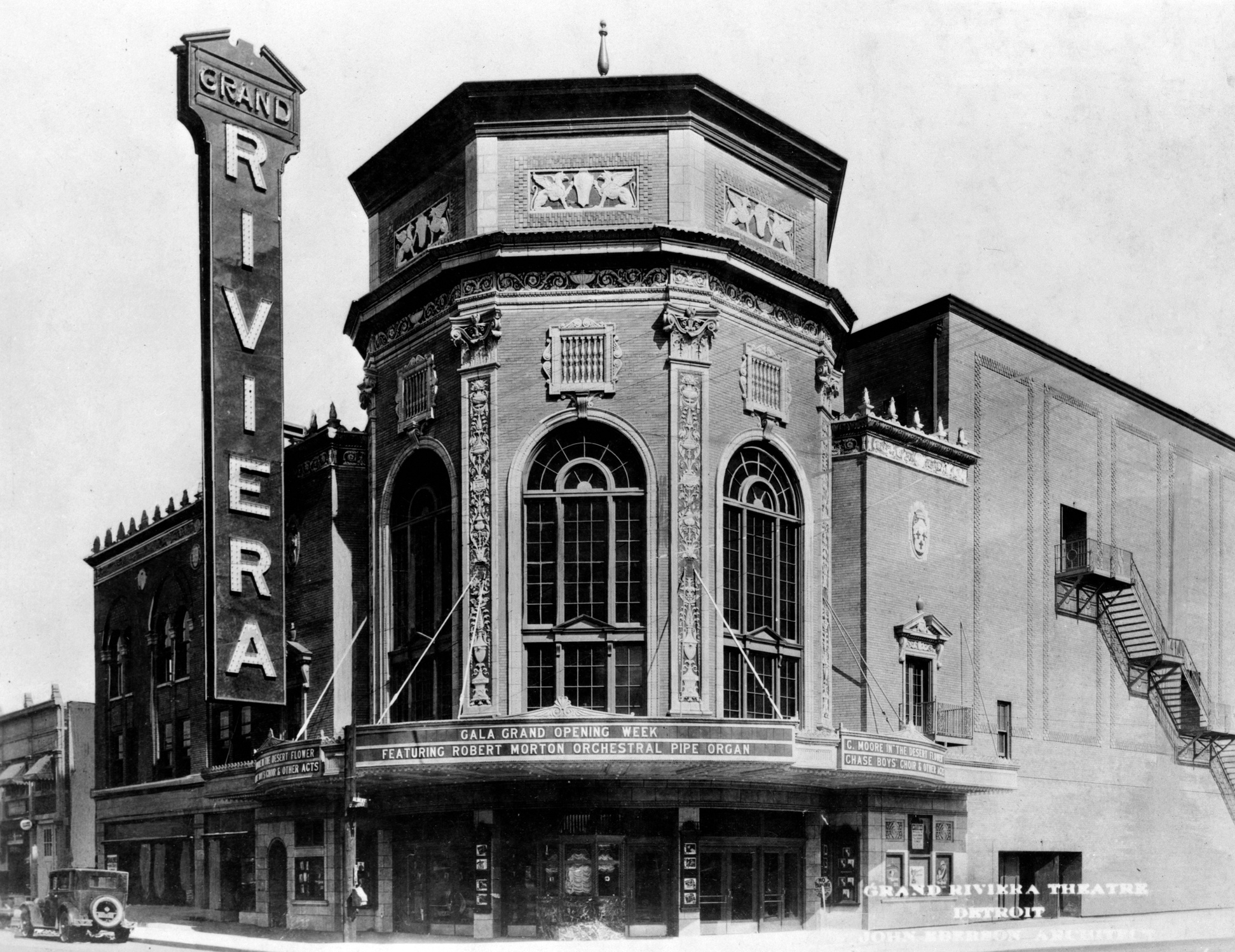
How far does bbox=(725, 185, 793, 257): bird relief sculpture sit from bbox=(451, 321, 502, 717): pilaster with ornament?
582 centimetres

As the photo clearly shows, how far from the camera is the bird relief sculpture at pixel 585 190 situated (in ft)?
98.2

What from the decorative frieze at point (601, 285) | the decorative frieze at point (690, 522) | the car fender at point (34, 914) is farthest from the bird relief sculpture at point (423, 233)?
the car fender at point (34, 914)

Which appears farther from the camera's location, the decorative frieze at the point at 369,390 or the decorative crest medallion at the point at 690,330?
the decorative frieze at the point at 369,390

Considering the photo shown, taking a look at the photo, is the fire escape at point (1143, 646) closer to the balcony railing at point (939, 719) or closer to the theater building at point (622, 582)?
the theater building at point (622, 582)

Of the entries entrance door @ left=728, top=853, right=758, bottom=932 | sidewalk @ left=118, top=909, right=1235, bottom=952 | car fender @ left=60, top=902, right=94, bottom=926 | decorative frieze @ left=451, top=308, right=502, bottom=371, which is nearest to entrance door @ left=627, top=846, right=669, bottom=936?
sidewalk @ left=118, top=909, right=1235, bottom=952

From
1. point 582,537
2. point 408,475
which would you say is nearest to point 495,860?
point 582,537

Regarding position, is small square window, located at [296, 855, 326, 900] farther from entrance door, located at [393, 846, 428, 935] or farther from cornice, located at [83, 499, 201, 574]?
cornice, located at [83, 499, 201, 574]

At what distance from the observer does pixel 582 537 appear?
29172 millimetres

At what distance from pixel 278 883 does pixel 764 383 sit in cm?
1692

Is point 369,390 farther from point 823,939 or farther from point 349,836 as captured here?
point 823,939

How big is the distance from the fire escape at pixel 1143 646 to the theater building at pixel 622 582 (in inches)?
136

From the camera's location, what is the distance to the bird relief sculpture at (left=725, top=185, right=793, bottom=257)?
101ft

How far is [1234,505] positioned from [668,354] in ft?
88.6

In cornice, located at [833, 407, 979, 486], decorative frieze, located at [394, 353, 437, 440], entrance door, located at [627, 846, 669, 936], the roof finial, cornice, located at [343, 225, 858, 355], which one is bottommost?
entrance door, located at [627, 846, 669, 936]
